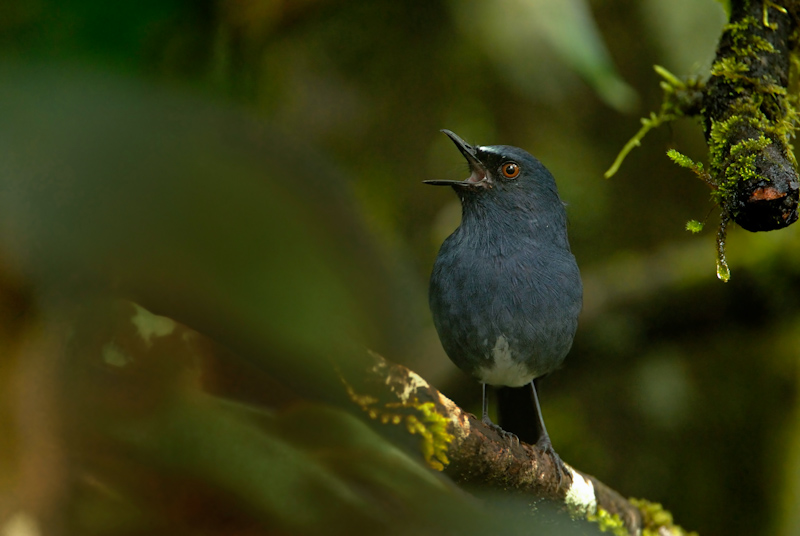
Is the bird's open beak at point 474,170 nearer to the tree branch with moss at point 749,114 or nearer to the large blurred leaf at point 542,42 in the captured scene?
the large blurred leaf at point 542,42

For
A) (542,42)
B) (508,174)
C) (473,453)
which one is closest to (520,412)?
(508,174)

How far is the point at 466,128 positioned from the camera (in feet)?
14.1

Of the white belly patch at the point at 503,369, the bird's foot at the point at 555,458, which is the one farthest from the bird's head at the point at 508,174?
the bird's foot at the point at 555,458

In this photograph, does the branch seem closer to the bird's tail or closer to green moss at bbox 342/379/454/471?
green moss at bbox 342/379/454/471

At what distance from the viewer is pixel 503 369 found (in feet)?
8.32

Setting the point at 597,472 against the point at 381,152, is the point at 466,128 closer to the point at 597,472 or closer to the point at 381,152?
the point at 381,152

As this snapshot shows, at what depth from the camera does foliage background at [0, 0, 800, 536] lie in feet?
13.0

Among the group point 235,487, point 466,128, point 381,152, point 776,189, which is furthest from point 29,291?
point 381,152

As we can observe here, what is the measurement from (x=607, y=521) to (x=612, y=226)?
270 cm

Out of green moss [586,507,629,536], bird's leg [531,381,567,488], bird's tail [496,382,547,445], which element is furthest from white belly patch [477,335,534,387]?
green moss [586,507,629,536]

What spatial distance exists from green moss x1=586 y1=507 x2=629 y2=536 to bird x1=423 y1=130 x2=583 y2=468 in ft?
0.85

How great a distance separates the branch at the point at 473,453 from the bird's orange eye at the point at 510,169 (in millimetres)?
1073

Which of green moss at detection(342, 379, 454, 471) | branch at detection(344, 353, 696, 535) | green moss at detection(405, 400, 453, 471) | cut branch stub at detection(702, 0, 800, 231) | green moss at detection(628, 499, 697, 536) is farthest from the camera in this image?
green moss at detection(628, 499, 697, 536)

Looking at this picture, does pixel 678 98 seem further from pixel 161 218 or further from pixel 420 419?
pixel 161 218
